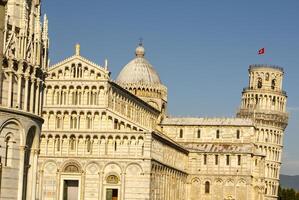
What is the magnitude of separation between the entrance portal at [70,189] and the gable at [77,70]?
11420 millimetres

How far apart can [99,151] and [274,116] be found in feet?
147

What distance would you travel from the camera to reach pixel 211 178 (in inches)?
4341

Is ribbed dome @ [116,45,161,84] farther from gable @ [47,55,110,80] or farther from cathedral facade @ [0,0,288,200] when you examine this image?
gable @ [47,55,110,80]

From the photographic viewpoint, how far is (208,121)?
117 meters

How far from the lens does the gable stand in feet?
303

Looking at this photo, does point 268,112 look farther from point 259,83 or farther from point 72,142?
point 72,142

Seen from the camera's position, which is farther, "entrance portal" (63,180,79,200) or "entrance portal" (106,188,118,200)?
"entrance portal" (63,180,79,200)

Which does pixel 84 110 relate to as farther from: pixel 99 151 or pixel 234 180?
pixel 234 180

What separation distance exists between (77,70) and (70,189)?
515 inches

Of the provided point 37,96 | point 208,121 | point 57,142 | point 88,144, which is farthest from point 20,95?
point 208,121

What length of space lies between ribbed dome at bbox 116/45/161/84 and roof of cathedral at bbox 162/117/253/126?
656 cm

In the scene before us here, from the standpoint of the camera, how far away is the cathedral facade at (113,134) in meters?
43.8

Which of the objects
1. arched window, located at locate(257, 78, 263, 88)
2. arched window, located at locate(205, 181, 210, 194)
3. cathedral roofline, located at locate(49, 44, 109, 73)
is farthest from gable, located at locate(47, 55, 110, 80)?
arched window, located at locate(257, 78, 263, 88)

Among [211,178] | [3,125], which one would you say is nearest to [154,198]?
[211,178]
